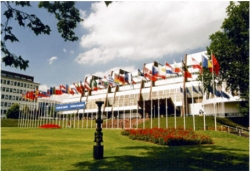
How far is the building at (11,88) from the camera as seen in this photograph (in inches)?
4033

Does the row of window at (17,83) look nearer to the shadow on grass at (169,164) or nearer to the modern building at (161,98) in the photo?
the modern building at (161,98)

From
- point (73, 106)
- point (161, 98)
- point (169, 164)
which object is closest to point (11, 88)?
point (73, 106)

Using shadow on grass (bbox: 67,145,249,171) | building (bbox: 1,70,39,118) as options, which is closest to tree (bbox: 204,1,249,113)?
shadow on grass (bbox: 67,145,249,171)

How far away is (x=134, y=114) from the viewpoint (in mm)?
67125

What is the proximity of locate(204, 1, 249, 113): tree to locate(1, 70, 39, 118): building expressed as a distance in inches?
3376

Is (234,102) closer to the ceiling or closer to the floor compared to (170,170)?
closer to the ceiling

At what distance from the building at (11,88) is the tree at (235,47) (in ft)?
281

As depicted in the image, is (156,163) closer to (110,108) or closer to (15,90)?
(110,108)

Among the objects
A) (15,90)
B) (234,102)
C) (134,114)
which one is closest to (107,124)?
(134,114)

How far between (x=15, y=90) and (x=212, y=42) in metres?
96.9

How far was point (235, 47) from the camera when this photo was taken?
32.4m

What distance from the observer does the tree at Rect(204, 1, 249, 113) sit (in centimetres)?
3141

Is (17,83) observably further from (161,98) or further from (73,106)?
(161,98)

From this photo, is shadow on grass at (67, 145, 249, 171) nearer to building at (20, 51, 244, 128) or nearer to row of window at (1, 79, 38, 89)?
building at (20, 51, 244, 128)
